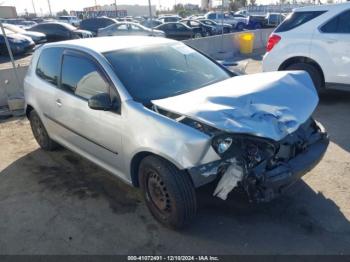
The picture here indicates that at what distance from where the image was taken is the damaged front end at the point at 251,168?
102 inches

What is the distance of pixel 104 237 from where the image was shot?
3072mm

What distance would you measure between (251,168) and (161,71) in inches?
60.3

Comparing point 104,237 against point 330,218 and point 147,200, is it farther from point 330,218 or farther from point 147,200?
point 330,218

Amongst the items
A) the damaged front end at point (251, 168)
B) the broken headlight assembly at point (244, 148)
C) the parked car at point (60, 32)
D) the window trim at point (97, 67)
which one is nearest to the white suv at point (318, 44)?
the damaged front end at point (251, 168)

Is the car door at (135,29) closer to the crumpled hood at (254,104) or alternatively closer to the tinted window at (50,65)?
the tinted window at (50,65)

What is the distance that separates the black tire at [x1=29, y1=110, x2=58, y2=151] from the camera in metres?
4.84

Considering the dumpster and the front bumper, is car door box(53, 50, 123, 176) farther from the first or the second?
the dumpster

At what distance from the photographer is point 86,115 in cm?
356

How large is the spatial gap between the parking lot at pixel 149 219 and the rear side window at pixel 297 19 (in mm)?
2899

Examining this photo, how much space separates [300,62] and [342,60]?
0.77 meters

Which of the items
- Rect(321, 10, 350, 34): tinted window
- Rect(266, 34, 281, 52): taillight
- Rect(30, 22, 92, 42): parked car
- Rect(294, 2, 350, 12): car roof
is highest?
Rect(294, 2, 350, 12): car roof

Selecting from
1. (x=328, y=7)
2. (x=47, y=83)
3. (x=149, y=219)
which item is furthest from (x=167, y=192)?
(x=328, y=7)

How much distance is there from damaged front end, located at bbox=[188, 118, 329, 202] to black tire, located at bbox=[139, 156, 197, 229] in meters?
0.13

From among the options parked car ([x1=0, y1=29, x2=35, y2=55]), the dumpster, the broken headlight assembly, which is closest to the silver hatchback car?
the broken headlight assembly
